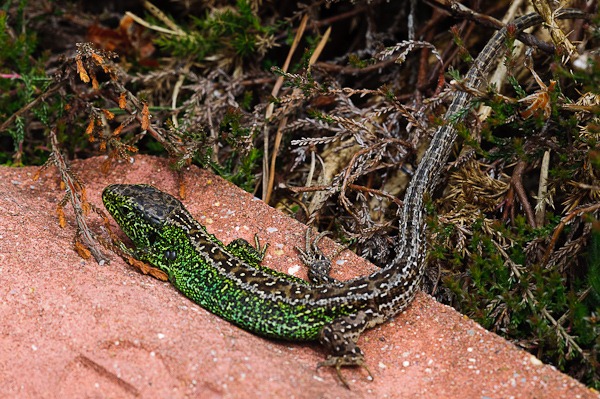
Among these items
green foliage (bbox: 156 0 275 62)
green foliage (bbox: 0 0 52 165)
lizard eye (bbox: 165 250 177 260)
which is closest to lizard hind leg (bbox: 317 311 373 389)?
lizard eye (bbox: 165 250 177 260)

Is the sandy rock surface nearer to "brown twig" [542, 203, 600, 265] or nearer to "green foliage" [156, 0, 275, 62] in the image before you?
"brown twig" [542, 203, 600, 265]

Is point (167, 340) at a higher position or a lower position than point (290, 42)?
lower

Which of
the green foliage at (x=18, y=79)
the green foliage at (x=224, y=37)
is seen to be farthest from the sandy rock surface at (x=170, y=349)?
the green foliage at (x=224, y=37)

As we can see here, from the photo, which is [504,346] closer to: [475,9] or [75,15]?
[475,9]

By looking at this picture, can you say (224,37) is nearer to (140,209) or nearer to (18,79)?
(18,79)

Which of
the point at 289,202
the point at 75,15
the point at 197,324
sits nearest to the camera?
the point at 197,324

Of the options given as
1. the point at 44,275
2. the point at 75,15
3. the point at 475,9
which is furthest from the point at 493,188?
the point at 75,15

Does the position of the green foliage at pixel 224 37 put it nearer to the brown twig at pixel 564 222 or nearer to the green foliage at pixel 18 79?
the green foliage at pixel 18 79
